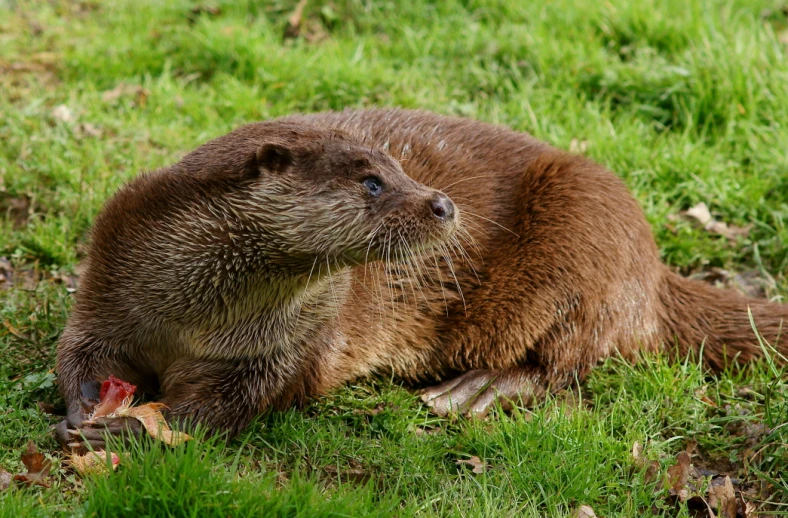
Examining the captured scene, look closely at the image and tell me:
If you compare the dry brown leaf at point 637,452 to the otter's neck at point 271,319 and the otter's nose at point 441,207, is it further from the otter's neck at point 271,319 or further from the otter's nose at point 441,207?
the otter's neck at point 271,319

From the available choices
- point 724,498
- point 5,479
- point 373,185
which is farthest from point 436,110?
point 5,479

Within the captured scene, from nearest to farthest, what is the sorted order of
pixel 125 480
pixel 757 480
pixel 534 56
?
pixel 125 480, pixel 757 480, pixel 534 56

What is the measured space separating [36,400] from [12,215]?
1.38 metres

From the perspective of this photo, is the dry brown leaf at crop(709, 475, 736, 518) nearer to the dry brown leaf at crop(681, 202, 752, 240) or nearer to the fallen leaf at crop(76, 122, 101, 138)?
the dry brown leaf at crop(681, 202, 752, 240)

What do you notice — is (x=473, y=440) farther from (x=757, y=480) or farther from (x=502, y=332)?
(x=757, y=480)

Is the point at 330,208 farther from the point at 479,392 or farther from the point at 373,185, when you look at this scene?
the point at 479,392

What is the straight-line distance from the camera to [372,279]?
151 inches

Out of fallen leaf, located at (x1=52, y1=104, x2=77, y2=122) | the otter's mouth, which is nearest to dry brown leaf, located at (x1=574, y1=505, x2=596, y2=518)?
the otter's mouth

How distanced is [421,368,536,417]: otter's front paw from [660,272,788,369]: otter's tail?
637 mm

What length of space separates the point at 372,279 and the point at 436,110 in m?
1.84

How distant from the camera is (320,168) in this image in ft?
10.5

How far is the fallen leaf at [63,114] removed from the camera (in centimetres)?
512

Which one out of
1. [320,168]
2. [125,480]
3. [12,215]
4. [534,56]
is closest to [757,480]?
[320,168]

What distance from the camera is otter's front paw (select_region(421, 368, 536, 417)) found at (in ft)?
12.5
